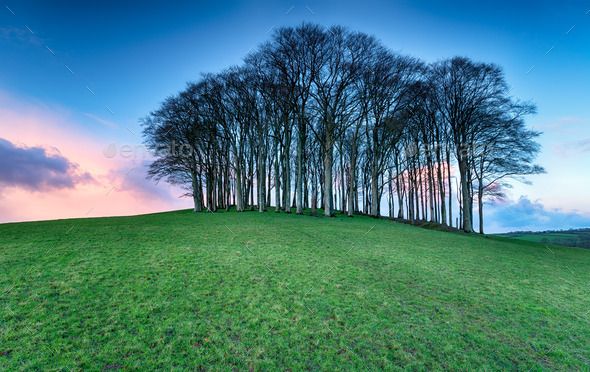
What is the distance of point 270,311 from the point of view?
6613mm

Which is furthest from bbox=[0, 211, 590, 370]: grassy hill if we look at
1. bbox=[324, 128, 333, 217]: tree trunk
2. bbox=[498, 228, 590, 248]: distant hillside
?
bbox=[498, 228, 590, 248]: distant hillside

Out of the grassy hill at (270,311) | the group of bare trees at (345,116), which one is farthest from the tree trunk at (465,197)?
the grassy hill at (270,311)

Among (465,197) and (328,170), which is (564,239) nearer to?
(465,197)

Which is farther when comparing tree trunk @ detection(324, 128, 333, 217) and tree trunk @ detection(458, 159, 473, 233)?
tree trunk @ detection(458, 159, 473, 233)

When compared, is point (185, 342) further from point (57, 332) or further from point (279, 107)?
point (279, 107)

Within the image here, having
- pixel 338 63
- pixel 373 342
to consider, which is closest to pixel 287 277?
pixel 373 342

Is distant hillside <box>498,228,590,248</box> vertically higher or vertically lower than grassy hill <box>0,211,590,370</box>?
lower

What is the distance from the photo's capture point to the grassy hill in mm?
5133

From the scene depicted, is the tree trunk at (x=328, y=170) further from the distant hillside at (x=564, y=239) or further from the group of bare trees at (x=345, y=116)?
the distant hillside at (x=564, y=239)

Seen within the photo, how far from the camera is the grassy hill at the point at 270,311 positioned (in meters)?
5.13

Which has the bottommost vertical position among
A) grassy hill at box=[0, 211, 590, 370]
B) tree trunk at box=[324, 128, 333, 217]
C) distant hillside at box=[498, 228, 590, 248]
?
distant hillside at box=[498, 228, 590, 248]

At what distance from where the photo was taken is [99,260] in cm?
960

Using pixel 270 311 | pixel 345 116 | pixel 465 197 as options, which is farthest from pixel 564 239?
pixel 270 311

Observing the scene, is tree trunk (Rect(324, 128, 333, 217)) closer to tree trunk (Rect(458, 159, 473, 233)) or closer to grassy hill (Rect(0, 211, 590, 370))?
tree trunk (Rect(458, 159, 473, 233))
